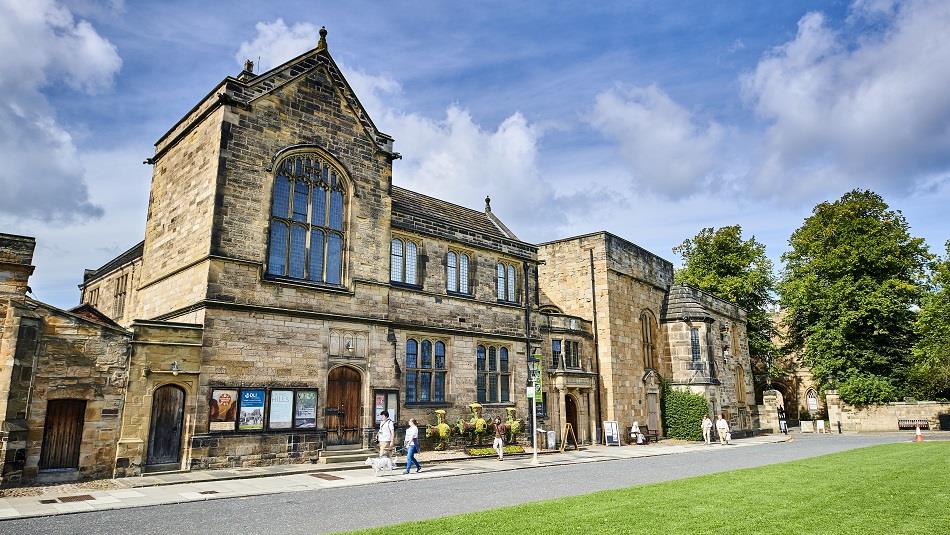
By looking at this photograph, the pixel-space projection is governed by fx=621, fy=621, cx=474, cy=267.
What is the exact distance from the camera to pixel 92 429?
15602mm

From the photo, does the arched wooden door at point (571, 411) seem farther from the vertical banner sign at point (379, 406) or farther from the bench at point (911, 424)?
the bench at point (911, 424)

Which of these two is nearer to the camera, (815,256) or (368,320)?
(368,320)

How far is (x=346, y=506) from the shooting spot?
1212 cm

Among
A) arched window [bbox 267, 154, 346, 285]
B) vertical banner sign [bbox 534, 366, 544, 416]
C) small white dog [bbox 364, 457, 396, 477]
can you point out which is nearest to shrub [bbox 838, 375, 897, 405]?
vertical banner sign [bbox 534, 366, 544, 416]

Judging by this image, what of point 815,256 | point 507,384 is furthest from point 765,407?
point 507,384

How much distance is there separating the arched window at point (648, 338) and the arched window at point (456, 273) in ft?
47.8

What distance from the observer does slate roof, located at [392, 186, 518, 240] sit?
2543cm

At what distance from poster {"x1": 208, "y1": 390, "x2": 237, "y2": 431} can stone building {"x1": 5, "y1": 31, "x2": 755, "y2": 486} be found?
0.14 feet

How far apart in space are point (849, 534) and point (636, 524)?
2843 mm

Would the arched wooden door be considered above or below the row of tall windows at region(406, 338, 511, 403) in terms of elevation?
below

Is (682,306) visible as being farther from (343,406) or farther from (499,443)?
(343,406)

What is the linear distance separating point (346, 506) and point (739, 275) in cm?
4625

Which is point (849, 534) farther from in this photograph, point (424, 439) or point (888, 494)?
point (424, 439)

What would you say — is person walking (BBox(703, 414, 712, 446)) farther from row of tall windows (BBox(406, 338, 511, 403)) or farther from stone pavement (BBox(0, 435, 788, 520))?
row of tall windows (BBox(406, 338, 511, 403))
